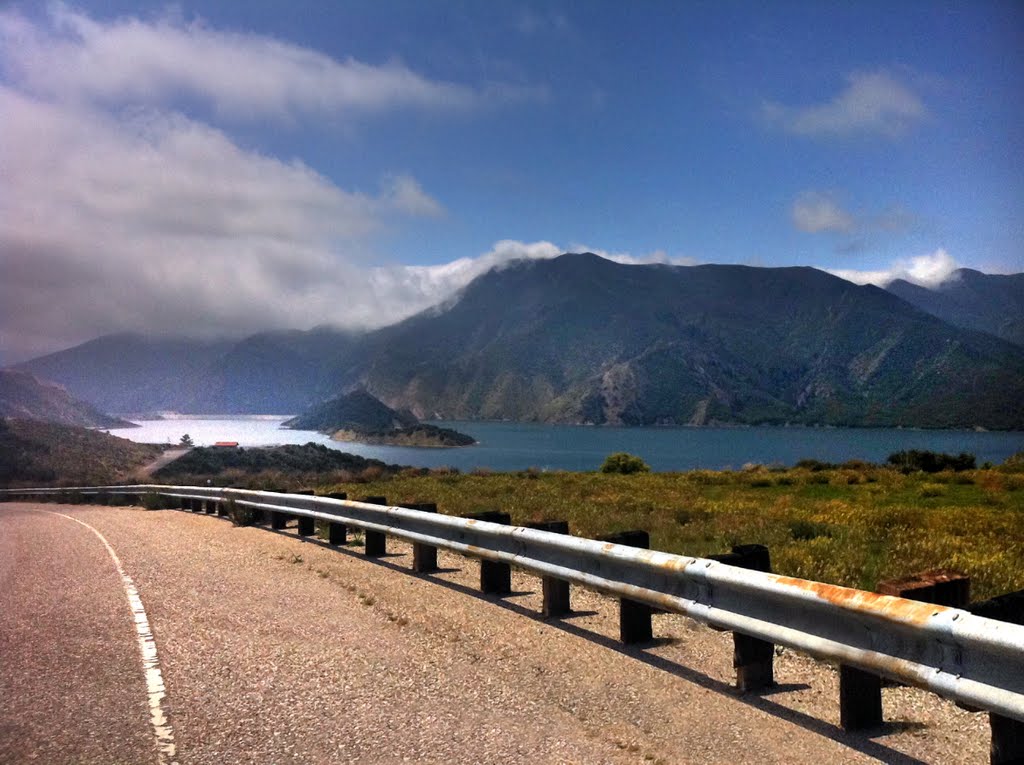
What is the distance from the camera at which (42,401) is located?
116375 millimetres

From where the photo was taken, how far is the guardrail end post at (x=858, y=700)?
15.1ft

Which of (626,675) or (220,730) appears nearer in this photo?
(220,730)

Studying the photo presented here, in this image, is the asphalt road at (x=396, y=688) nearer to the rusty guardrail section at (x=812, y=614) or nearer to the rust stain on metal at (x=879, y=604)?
the rusty guardrail section at (x=812, y=614)

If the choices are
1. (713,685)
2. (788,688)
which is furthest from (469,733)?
(788,688)

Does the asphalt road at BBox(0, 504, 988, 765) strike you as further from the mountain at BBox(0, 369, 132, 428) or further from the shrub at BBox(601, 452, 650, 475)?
the mountain at BBox(0, 369, 132, 428)

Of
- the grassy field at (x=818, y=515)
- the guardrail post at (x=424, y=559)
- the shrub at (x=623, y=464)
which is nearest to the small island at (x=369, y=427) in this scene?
the shrub at (x=623, y=464)

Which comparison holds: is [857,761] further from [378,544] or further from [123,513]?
[123,513]

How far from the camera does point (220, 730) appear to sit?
465cm

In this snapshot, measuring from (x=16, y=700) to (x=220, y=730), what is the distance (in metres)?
1.58

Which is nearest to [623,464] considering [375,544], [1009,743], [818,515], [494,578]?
[818,515]

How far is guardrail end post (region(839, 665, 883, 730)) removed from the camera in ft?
15.1

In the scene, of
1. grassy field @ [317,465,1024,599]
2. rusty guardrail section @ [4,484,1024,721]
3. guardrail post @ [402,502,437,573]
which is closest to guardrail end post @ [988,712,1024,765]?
rusty guardrail section @ [4,484,1024,721]

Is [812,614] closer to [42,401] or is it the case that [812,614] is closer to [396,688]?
[396,688]

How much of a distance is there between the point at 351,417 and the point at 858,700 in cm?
14875
